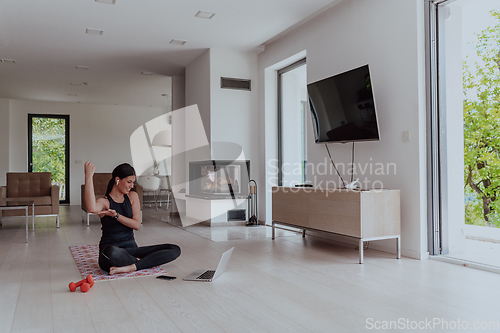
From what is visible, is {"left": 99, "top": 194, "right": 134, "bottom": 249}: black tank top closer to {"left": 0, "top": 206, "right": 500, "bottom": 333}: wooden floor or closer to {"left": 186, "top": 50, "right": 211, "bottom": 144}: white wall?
{"left": 0, "top": 206, "right": 500, "bottom": 333}: wooden floor

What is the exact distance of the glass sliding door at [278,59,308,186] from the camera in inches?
243

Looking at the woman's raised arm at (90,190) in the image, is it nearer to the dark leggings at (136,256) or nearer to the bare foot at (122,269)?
the dark leggings at (136,256)

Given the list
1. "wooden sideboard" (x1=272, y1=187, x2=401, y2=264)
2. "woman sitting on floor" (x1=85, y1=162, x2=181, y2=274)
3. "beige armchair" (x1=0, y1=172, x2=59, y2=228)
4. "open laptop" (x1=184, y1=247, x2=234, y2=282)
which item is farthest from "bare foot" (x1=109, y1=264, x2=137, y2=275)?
"beige armchair" (x1=0, y1=172, x2=59, y2=228)

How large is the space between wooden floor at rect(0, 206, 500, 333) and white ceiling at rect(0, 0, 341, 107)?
273cm

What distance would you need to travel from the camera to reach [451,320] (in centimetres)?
221

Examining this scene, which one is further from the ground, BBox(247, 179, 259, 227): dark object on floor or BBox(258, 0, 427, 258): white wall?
BBox(258, 0, 427, 258): white wall

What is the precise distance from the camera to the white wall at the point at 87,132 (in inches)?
408

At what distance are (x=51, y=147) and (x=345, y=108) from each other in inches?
350

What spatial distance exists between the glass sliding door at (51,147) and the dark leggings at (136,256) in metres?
8.16

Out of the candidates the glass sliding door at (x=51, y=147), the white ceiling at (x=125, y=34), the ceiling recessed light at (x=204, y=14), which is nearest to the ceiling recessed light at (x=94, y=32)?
the white ceiling at (x=125, y=34)

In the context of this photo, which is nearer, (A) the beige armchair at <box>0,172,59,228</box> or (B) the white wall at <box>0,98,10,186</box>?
(A) the beige armchair at <box>0,172,59,228</box>

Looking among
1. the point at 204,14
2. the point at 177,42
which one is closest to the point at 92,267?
the point at 204,14

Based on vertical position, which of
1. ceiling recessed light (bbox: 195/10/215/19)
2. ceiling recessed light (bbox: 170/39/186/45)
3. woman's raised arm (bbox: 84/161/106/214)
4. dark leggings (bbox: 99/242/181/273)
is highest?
ceiling recessed light (bbox: 170/39/186/45)

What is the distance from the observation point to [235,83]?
6562 mm
